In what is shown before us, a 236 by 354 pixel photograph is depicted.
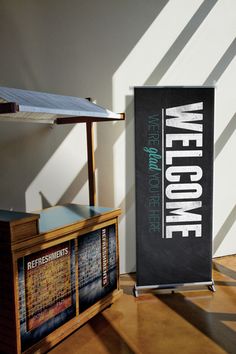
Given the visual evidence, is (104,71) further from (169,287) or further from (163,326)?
(163,326)

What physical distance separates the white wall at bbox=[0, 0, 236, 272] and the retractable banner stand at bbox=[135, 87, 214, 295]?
35 centimetres

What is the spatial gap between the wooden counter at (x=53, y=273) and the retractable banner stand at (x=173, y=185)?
40 centimetres

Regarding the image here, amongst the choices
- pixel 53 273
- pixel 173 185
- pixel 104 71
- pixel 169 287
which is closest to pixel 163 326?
pixel 169 287

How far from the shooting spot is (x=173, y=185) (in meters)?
3.38

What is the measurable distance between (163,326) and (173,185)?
4.24ft

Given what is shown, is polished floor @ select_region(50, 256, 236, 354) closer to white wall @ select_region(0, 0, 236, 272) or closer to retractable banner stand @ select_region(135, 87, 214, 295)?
retractable banner stand @ select_region(135, 87, 214, 295)

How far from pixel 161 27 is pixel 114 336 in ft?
10.9

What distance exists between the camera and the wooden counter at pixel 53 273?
7.53 ft

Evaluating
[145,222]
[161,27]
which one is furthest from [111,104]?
[145,222]

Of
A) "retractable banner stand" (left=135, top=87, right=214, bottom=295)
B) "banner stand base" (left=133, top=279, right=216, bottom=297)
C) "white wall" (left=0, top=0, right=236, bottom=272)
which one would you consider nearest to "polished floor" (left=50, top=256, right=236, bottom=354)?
"banner stand base" (left=133, top=279, right=216, bottom=297)

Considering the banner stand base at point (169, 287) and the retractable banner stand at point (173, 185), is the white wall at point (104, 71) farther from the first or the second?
the banner stand base at point (169, 287)

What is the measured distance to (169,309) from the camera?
10.3 ft

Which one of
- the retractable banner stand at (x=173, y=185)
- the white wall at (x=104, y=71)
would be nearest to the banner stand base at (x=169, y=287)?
the retractable banner stand at (x=173, y=185)

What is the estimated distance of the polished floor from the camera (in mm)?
2561
